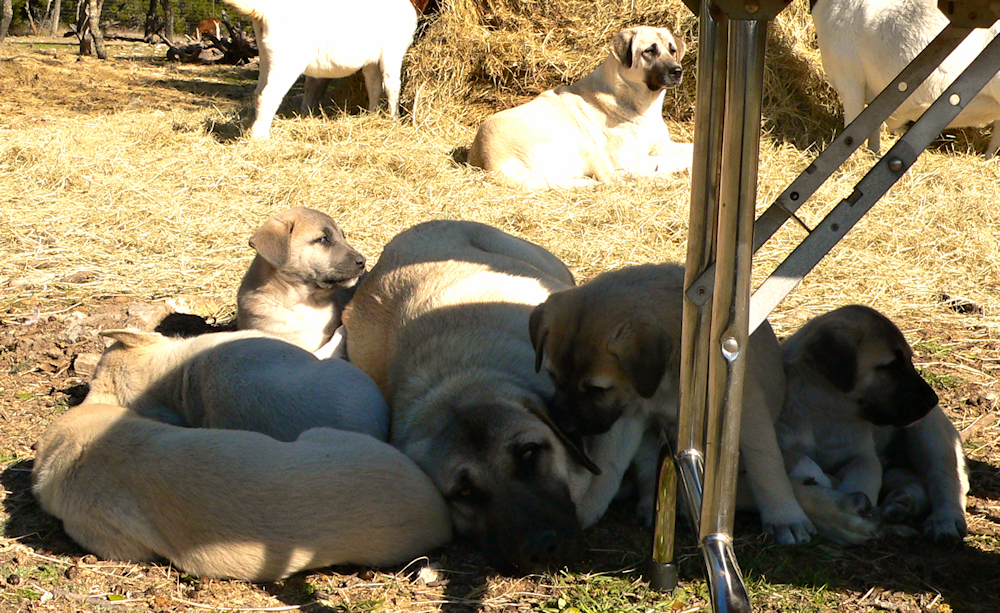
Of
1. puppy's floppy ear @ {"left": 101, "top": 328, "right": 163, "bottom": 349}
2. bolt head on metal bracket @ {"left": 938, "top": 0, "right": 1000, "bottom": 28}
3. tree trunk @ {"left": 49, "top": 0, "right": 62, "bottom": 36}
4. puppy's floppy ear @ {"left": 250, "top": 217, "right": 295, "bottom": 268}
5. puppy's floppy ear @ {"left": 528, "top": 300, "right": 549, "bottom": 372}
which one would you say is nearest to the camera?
bolt head on metal bracket @ {"left": 938, "top": 0, "right": 1000, "bottom": 28}

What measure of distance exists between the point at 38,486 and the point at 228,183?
210 inches

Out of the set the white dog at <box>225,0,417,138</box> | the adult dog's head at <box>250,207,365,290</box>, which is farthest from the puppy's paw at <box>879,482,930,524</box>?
the white dog at <box>225,0,417,138</box>

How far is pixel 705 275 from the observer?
2043mm

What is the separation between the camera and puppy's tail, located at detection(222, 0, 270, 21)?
9.80 m

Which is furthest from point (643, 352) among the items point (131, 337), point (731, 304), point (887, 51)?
point (887, 51)

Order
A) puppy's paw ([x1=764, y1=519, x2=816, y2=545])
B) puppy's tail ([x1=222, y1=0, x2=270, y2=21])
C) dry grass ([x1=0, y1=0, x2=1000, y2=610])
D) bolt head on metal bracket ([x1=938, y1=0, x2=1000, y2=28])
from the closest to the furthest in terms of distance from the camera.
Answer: bolt head on metal bracket ([x1=938, y1=0, x2=1000, y2=28])
puppy's paw ([x1=764, y1=519, x2=816, y2=545])
dry grass ([x1=0, y1=0, x2=1000, y2=610])
puppy's tail ([x1=222, y1=0, x2=270, y2=21])

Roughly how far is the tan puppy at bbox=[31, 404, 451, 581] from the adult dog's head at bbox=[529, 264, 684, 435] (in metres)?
0.62

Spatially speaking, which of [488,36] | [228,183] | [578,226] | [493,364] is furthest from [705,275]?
[488,36]

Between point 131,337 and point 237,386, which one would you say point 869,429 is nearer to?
point 237,386

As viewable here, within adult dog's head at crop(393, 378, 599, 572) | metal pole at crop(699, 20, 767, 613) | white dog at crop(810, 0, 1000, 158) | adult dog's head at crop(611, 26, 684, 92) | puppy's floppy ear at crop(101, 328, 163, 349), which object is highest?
white dog at crop(810, 0, 1000, 158)

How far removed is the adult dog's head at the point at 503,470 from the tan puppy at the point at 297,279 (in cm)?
169

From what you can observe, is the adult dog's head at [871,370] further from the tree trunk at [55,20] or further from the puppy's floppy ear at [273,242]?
the tree trunk at [55,20]

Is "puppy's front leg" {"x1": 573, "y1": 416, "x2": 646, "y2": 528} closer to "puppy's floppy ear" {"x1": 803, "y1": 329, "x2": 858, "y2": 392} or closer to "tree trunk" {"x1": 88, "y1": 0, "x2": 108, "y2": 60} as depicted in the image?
"puppy's floppy ear" {"x1": 803, "y1": 329, "x2": 858, "y2": 392}

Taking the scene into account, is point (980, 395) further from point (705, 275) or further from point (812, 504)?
point (705, 275)
